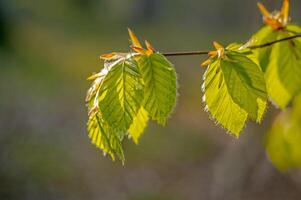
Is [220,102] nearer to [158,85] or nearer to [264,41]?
[158,85]

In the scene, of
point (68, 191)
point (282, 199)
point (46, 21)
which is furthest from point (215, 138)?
point (46, 21)

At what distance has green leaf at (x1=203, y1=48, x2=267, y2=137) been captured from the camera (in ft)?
→ 3.02

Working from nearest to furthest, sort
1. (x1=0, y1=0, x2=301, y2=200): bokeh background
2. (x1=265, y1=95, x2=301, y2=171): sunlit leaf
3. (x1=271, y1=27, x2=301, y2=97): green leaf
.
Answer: (x1=271, y1=27, x2=301, y2=97): green leaf
(x1=265, y1=95, x2=301, y2=171): sunlit leaf
(x1=0, y1=0, x2=301, y2=200): bokeh background

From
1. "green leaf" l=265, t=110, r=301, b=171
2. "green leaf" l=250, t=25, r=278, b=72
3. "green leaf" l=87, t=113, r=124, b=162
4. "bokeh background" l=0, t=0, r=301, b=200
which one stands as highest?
"bokeh background" l=0, t=0, r=301, b=200

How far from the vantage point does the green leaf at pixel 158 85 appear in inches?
35.8

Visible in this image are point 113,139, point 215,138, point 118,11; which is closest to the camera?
point 113,139

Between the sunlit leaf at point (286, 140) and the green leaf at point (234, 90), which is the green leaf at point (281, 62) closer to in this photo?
the green leaf at point (234, 90)

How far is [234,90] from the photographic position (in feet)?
3.04

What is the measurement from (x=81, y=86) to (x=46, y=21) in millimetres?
6633

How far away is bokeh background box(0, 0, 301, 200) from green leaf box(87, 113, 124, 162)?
170 inches

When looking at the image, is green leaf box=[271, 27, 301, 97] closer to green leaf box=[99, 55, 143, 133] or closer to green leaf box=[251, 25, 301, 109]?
green leaf box=[251, 25, 301, 109]

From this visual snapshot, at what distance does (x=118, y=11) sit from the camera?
67.9ft

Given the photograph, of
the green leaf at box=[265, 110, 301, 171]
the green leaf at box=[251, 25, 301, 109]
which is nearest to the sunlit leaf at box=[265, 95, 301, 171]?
the green leaf at box=[265, 110, 301, 171]

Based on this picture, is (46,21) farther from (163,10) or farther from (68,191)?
(68,191)
